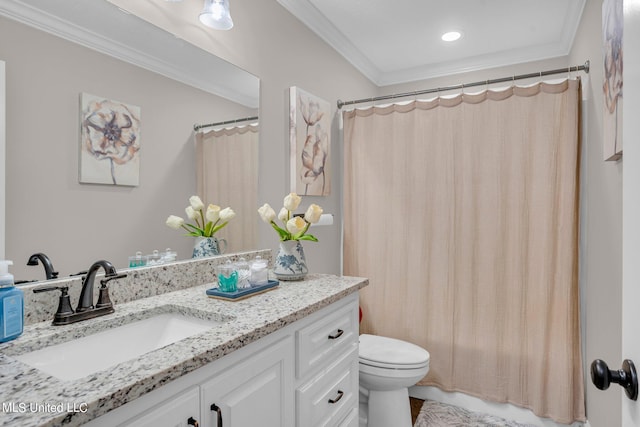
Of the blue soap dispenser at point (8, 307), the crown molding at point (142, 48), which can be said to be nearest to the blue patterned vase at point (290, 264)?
the crown molding at point (142, 48)

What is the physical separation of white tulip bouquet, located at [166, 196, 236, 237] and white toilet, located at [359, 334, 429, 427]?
3.57 feet

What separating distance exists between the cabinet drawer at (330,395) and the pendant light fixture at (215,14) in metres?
1.46

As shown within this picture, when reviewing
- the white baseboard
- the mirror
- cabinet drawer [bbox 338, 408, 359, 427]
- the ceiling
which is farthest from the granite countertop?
the ceiling

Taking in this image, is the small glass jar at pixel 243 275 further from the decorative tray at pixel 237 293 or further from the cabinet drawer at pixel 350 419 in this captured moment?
the cabinet drawer at pixel 350 419

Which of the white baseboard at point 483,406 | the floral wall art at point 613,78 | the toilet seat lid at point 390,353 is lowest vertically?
the white baseboard at point 483,406

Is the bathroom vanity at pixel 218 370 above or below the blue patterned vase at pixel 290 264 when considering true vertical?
below

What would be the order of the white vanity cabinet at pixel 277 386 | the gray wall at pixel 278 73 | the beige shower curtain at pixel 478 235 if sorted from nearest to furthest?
the white vanity cabinet at pixel 277 386, the gray wall at pixel 278 73, the beige shower curtain at pixel 478 235

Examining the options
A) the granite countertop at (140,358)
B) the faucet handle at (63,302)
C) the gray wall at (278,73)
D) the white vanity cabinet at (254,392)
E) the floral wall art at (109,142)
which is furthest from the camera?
the gray wall at (278,73)

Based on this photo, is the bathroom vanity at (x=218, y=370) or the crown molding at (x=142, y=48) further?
the crown molding at (x=142, y=48)

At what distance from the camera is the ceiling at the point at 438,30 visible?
7.34 ft

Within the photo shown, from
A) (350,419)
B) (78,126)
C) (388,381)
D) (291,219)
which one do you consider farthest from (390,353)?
(78,126)

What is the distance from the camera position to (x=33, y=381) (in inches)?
26.6

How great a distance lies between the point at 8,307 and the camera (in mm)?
850

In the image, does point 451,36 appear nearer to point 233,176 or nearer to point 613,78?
point 613,78
